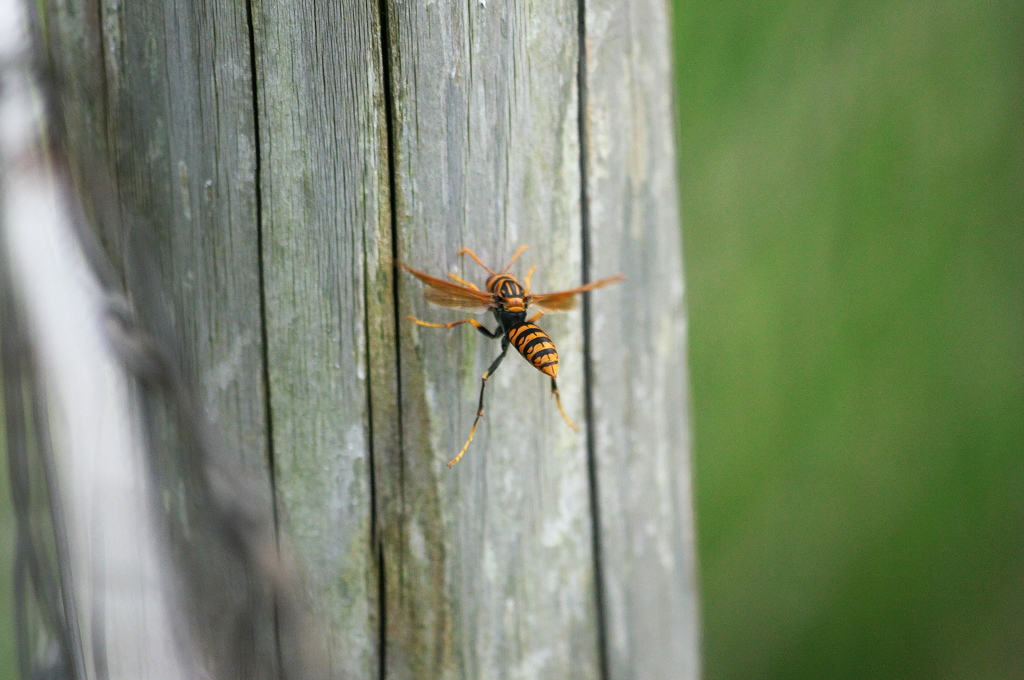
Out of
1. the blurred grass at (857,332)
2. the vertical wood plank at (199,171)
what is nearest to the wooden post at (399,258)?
the vertical wood plank at (199,171)

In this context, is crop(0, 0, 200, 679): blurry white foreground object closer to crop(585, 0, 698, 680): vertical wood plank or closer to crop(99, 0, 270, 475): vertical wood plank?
crop(99, 0, 270, 475): vertical wood plank

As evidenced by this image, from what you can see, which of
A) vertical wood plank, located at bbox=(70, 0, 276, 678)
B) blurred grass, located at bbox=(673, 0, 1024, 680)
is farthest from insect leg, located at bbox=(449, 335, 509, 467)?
blurred grass, located at bbox=(673, 0, 1024, 680)

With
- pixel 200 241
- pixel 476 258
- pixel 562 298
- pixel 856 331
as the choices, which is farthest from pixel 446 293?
pixel 856 331

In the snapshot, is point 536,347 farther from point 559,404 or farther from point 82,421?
point 82,421

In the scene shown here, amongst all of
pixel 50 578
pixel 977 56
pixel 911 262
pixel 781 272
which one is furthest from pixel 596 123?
pixel 977 56

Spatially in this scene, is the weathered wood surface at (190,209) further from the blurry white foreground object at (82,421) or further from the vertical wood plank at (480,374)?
the vertical wood plank at (480,374)

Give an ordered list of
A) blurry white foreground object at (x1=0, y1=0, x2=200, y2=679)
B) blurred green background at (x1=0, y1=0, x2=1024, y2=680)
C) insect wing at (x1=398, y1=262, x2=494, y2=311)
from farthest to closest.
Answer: blurred green background at (x1=0, y1=0, x2=1024, y2=680), insect wing at (x1=398, y1=262, x2=494, y2=311), blurry white foreground object at (x1=0, y1=0, x2=200, y2=679)

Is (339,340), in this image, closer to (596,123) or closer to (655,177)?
(596,123)
